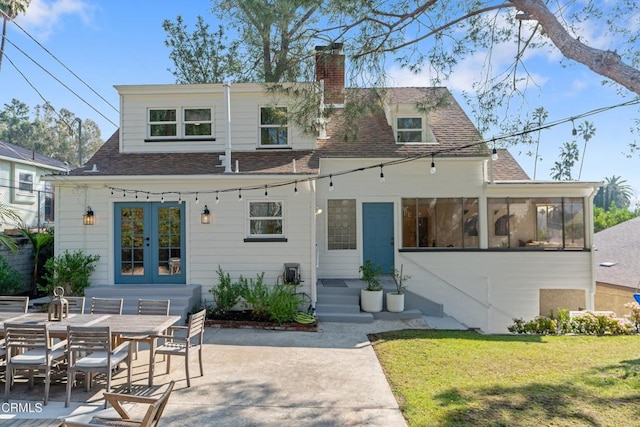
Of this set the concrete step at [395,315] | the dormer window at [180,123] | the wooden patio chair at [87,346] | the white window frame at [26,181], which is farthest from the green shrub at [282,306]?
the white window frame at [26,181]

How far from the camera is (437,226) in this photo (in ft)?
36.5

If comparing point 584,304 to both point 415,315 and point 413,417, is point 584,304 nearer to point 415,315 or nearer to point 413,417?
point 415,315

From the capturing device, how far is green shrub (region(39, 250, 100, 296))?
8766mm

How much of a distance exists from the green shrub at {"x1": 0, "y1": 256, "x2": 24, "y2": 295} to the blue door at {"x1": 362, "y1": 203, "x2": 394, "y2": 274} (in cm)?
911

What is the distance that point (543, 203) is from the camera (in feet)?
36.7

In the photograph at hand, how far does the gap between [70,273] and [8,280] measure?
175 cm

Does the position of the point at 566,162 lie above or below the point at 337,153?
above

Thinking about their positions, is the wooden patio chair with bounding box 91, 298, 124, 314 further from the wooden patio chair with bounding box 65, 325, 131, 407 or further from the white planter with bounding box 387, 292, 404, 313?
the white planter with bounding box 387, 292, 404, 313

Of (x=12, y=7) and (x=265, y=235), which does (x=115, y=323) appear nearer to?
(x=265, y=235)

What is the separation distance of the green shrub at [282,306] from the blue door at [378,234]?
3324mm

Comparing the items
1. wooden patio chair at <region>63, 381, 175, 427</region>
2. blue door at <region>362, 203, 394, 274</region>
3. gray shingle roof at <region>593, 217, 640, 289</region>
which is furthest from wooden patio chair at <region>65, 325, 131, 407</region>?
gray shingle roof at <region>593, 217, 640, 289</region>

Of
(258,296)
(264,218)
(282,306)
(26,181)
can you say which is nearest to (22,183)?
(26,181)

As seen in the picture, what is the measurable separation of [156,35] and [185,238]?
13.2 metres

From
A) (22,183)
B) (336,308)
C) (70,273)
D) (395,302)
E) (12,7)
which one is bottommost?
(336,308)
